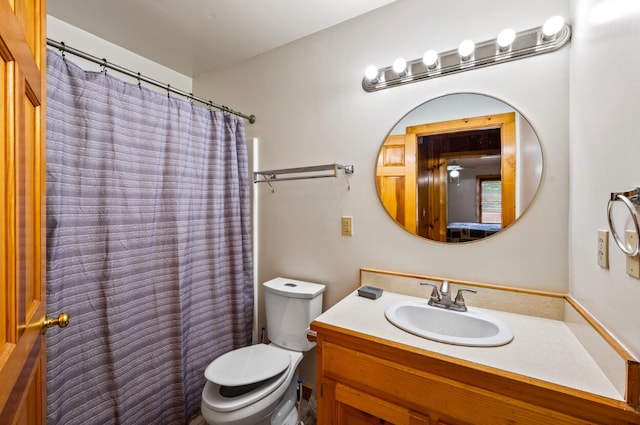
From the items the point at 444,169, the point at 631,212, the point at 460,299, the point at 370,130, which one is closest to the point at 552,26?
the point at 444,169

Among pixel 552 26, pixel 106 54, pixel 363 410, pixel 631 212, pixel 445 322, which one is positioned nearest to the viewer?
pixel 631 212

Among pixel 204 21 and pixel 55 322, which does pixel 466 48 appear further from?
pixel 55 322

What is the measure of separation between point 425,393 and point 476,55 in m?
1.47

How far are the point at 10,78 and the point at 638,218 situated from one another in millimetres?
1419

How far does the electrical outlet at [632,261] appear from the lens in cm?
69

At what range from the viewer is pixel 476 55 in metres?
1.33

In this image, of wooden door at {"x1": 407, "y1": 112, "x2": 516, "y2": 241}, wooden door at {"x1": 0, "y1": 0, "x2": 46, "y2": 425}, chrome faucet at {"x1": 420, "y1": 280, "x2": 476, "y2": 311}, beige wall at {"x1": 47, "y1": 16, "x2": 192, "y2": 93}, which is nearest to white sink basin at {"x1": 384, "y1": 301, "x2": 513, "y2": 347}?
chrome faucet at {"x1": 420, "y1": 280, "x2": 476, "y2": 311}

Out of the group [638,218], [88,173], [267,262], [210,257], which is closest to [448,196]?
[638,218]

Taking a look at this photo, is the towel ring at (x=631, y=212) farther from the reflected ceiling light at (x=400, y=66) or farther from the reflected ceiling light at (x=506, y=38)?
the reflected ceiling light at (x=400, y=66)

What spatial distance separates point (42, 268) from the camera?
80 centimetres

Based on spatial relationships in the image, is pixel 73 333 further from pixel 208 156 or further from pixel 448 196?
pixel 448 196

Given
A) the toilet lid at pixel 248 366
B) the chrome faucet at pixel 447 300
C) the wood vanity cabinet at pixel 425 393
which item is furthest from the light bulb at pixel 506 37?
the toilet lid at pixel 248 366

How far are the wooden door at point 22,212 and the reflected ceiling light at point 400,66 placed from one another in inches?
54.4

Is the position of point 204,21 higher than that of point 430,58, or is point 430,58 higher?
point 204,21
